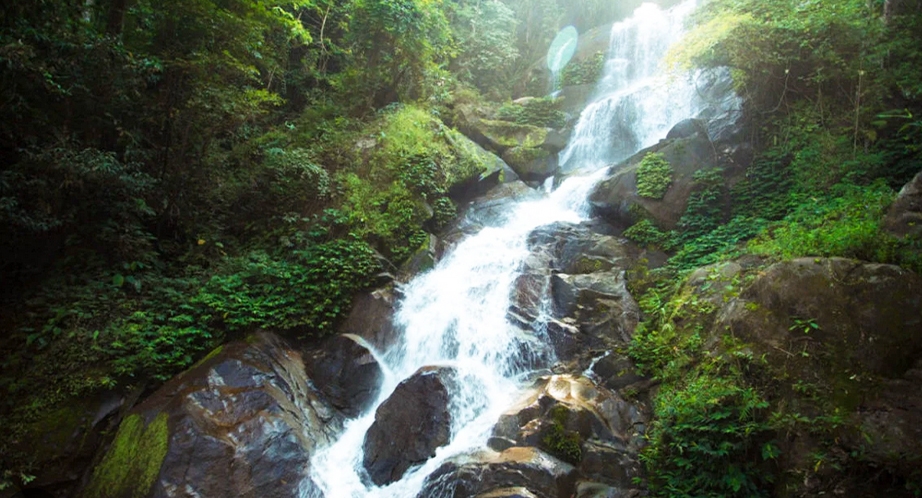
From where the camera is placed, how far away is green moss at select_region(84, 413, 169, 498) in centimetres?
547

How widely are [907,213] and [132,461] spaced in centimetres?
987

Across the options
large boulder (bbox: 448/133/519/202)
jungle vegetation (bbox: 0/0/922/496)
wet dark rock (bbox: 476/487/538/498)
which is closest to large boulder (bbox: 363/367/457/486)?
wet dark rock (bbox: 476/487/538/498)

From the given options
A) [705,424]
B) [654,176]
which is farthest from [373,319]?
[654,176]

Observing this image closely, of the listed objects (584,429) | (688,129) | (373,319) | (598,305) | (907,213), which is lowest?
(584,429)

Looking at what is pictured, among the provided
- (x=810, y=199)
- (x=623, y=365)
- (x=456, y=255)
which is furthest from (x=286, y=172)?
(x=810, y=199)

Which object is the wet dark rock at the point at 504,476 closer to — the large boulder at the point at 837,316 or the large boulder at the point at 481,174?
the large boulder at the point at 837,316

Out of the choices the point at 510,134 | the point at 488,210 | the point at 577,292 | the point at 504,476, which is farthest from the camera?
the point at 510,134

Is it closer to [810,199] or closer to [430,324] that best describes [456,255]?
[430,324]

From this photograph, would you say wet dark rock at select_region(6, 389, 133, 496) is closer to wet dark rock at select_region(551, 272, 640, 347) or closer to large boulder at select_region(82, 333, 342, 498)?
large boulder at select_region(82, 333, 342, 498)

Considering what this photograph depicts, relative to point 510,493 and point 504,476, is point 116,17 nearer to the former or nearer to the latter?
point 504,476

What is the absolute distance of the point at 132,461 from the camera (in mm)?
5613

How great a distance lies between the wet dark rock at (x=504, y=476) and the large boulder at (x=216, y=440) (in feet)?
6.03

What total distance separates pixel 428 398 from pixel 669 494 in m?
3.20

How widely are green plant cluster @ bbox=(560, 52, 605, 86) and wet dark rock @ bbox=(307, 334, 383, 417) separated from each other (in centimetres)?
1462
